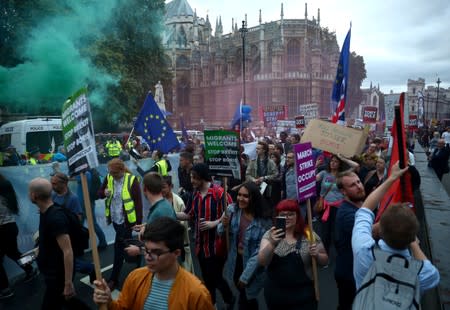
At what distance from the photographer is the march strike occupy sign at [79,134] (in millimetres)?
3094

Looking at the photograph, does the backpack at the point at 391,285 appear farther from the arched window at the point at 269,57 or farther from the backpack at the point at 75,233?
the arched window at the point at 269,57

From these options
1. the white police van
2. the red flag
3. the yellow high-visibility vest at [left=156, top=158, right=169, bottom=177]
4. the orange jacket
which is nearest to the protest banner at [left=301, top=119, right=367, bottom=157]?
the red flag

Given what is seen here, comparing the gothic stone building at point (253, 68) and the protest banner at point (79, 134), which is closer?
the protest banner at point (79, 134)

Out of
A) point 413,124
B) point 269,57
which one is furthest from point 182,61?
point 413,124

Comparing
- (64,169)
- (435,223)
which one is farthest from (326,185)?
(64,169)

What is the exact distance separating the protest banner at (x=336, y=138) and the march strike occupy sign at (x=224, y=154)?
0.91 metres

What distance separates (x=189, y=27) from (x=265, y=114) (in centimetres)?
5151

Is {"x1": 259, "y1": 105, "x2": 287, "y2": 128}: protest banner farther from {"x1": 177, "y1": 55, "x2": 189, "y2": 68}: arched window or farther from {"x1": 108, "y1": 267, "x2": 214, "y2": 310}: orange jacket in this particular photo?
{"x1": 177, "y1": 55, "x2": 189, "y2": 68}: arched window

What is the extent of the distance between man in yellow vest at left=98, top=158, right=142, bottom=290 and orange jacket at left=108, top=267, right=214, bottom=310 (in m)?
3.04

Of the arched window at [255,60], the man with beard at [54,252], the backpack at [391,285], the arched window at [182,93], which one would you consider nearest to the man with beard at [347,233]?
the backpack at [391,285]

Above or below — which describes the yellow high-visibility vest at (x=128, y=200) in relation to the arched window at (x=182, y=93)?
below

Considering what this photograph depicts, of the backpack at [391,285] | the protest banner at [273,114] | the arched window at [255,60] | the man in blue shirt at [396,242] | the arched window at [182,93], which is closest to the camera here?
the backpack at [391,285]

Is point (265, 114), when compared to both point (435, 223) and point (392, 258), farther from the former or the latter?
point (392, 258)

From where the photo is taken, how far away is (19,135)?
15195 mm
